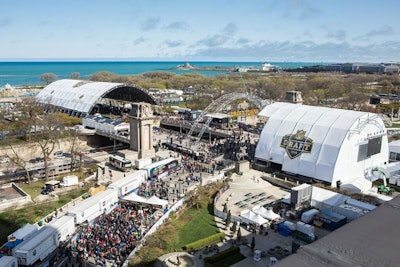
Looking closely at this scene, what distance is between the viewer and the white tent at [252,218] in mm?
29297

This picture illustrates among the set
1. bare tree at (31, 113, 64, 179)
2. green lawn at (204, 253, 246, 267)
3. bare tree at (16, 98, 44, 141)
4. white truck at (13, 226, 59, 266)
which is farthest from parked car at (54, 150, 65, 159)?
green lawn at (204, 253, 246, 267)

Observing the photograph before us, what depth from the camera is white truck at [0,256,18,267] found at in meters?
22.3

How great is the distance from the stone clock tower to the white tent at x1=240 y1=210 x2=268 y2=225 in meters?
22.4

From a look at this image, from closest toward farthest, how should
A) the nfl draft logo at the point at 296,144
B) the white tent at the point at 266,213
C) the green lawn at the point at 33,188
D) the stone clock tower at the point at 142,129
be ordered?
the white tent at the point at 266,213 → the green lawn at the point at 33,188 → the nfl draft logo at the point at 296,144 → the stone clock tower at the point at 142,129

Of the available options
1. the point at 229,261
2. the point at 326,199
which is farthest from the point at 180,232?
the point at 326,199

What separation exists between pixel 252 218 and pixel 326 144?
15665 millimetres

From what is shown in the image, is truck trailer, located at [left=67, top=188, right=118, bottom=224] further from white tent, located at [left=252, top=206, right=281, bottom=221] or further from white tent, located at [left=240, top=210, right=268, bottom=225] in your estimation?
white tent, located at [left=252, top=206, right=281, bottom=221]

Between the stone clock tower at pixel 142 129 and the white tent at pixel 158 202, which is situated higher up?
the stone clock tower at pixel 142 129

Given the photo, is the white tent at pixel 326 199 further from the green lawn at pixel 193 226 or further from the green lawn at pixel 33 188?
the green lawn at pixel 33 188

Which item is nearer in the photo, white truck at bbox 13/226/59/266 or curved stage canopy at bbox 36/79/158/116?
white truck at bbox 13/226/59/266

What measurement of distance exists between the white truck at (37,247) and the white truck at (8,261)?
51 centimetres

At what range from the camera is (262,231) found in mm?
28656

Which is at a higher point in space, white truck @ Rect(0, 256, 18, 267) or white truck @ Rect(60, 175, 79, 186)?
white truck @ Rect(0, 256, 18, 267)

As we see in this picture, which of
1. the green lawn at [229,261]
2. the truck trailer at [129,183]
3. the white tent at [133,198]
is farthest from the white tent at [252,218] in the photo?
the truck trailer at [129,183]
